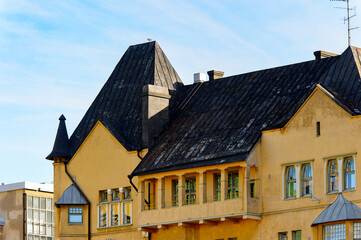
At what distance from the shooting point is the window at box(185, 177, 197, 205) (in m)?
68.8

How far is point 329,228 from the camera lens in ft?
199

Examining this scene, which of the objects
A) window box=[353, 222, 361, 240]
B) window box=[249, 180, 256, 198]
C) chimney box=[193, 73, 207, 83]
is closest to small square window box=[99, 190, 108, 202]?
chimney box=[193, 73, 207, 83]

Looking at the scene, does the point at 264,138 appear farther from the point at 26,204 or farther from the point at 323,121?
the point at 26,204

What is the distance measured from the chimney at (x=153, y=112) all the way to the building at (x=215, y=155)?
9 cm

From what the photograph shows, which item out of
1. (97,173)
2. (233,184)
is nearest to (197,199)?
(233,184)

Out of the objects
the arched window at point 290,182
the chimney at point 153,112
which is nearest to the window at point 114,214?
the chimney at point 153,112

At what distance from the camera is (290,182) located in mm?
63938

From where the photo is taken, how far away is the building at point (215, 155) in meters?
62.0

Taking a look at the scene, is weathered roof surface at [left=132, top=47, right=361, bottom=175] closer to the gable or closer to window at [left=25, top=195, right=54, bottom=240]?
the gable

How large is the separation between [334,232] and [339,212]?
1125 mm

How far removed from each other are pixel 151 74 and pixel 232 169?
12.3 metres

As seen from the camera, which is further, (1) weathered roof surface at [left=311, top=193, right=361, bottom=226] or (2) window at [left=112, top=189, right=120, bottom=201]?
(2) window at [left=112, top=189, right=120, bottom=201]

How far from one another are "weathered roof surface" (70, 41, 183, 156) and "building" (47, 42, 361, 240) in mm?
92

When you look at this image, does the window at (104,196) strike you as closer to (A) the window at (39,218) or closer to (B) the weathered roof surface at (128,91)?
(B) the weathered roof surface at (128,91)
